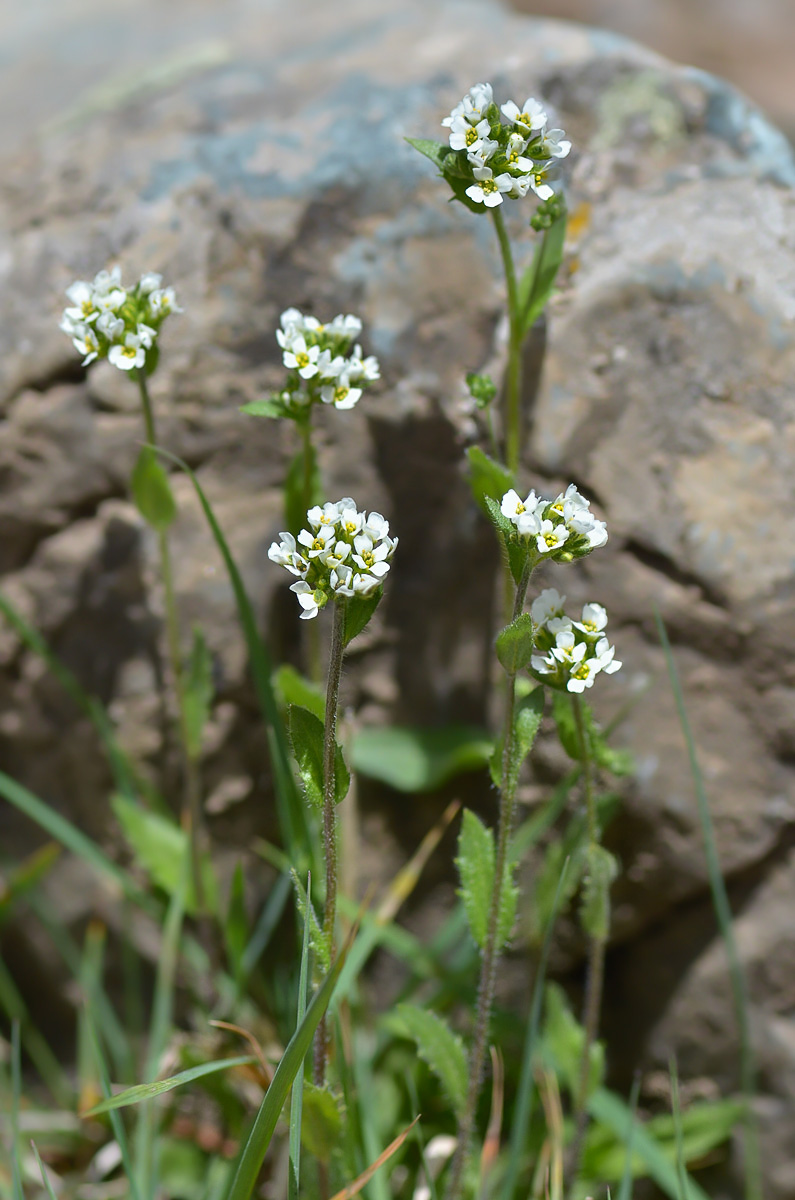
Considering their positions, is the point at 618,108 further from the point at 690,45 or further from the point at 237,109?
the point at 690,45

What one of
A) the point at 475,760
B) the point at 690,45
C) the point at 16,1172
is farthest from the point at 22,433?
the point at 690,45

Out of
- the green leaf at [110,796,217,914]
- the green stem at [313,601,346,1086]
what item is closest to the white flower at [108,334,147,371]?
the green stem at [313,601,346,1086]

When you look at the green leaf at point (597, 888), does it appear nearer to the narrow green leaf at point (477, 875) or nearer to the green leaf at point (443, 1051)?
the narrow green leaf at point (477, 875)

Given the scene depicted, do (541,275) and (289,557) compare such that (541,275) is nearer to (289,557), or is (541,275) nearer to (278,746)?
(289,557)

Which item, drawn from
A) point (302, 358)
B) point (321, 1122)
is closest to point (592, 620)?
point (302, 358)

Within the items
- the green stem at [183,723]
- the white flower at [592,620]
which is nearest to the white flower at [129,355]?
the green stem at [183,723]

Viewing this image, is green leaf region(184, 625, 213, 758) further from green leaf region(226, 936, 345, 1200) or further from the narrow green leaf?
green leaf region(226, 936, 345, 1200)
